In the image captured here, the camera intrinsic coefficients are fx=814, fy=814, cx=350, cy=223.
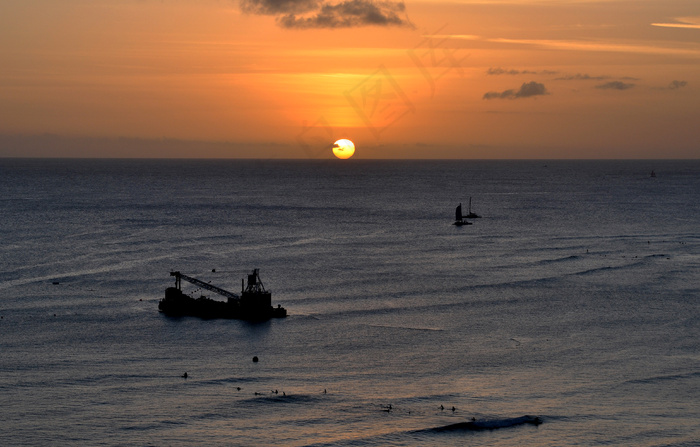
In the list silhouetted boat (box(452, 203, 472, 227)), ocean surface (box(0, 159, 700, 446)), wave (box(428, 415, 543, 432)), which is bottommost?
wave (box(428, 415, 543, 432))

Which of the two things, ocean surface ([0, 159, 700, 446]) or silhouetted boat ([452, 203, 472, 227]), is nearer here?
ocean surface ([0, 159, 700, 446])

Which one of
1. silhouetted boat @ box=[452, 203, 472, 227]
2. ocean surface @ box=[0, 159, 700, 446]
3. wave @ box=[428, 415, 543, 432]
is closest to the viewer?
wave @ box=[428, 415, 543, 432]

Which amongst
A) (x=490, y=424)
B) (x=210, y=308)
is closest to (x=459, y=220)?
(x=210, y=308)

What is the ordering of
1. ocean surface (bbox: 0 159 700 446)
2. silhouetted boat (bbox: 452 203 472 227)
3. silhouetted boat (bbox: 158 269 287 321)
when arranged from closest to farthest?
ocean surface (bbox: 0 159 700 446) < silhouetted boat (bbox: 158 269 287 321) < silhouetted boat (bbox: 452 203 472 227)

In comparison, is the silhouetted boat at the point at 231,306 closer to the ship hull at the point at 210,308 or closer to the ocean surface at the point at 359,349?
the ship hull at the point at 210,308

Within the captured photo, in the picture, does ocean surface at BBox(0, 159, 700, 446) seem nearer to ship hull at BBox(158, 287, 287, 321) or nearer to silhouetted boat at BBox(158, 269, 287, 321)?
ship hull at BBox(158, 287, 287, 321)

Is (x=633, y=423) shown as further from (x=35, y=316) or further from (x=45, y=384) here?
(x=35, y=316)

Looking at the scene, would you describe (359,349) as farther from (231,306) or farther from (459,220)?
(459,220)

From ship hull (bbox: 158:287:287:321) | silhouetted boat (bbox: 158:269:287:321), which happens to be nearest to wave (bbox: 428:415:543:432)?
silhouetted boat (bbox: 158:269:287:321)
